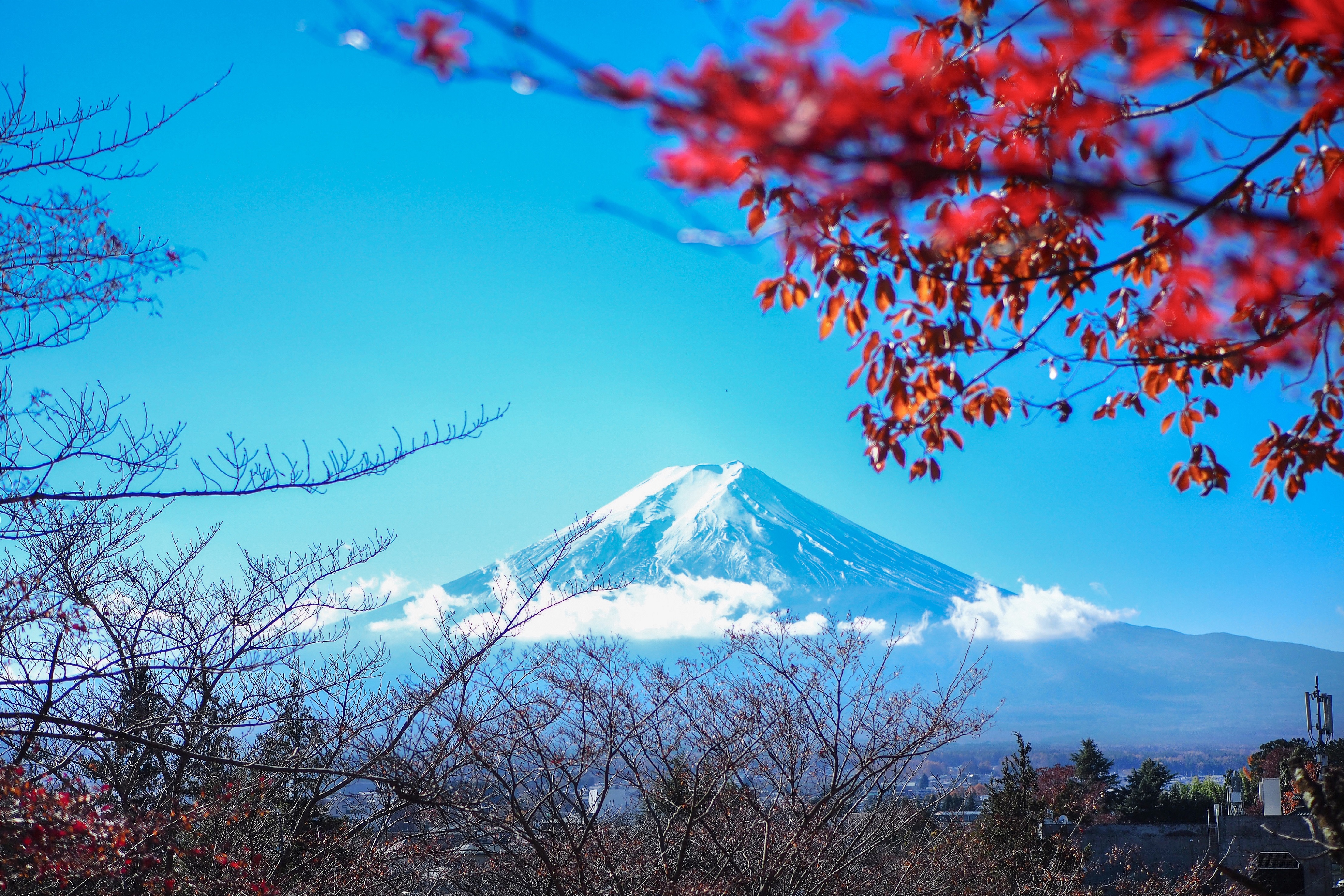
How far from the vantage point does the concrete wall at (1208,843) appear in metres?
20.7

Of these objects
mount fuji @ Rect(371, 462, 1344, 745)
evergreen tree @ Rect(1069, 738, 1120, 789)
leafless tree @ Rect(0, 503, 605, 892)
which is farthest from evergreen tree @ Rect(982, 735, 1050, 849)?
mount fuji @ Rect(371, 462, 1344, 745)

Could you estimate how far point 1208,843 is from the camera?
2355 centimetres

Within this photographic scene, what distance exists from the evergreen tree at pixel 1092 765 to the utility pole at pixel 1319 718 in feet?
26.4

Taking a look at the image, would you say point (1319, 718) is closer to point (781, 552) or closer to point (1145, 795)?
point (1145, 795)

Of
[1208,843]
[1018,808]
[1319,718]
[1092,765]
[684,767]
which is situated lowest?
[1208,843]

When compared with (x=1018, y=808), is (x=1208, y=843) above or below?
below

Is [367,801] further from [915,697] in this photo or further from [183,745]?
[915,697]

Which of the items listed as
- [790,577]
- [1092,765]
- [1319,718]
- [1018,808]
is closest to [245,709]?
[1018,808]

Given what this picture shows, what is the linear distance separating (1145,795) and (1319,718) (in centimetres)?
1109

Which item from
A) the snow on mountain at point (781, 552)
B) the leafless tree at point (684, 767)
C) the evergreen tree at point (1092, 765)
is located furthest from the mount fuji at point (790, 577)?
the leafless tree at point (684, 767)

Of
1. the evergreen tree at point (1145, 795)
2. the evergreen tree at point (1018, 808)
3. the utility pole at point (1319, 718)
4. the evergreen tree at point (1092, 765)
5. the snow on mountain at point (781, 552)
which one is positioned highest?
the snow on mountain at point (781, 552)

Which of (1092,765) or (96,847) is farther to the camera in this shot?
(1092,765)

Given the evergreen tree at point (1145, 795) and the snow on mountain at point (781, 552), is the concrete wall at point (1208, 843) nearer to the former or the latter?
the evergreen tree at point (1145, 795)

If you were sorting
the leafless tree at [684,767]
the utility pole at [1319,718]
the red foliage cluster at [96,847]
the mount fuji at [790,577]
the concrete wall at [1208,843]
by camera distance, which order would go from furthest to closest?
1. the mount fuji at [790,577]
2. the utility pole at [1319,718]
3. the concrete wall at [1208,843]
4. the leafless tree at [684,767]
5. the red foliage cluster at [96,847]
